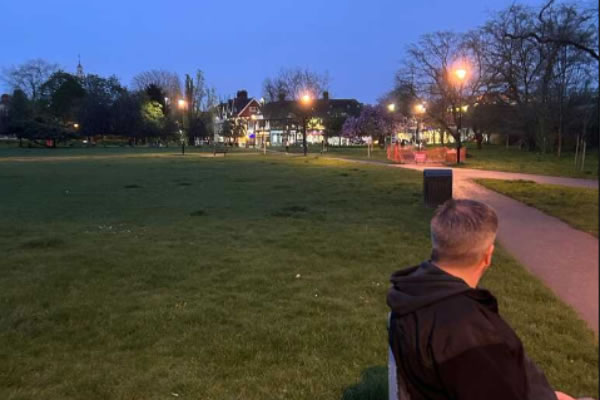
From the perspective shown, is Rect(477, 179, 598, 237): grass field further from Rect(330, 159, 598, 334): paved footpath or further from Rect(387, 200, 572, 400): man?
Rect(387, 200, 572, 400): man

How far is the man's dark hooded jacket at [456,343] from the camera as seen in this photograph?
5.88 ft

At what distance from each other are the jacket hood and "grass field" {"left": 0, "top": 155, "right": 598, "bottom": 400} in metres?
0.54

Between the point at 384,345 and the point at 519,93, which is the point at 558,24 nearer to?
the point at 519,93

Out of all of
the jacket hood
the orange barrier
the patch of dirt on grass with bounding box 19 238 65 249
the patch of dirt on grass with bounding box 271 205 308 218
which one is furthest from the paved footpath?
the orange barrier

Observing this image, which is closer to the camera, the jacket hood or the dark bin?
the jacket hood

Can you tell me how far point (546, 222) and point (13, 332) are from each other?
9.25 metres

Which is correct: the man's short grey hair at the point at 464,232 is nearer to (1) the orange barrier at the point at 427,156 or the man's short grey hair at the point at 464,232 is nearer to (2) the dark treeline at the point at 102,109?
(1) the orange barrier at the point at 427,156

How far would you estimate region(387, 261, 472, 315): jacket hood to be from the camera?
192 cm

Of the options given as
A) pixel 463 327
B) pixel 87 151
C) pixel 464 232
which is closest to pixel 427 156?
pixel 464 232

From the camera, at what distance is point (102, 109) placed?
9169cm

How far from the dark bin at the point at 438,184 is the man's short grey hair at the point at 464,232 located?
11.7m

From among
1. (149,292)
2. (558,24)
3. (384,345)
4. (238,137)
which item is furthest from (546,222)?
(238,137)

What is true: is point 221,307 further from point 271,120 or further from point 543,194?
point 271,120

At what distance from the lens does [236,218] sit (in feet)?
41.2
